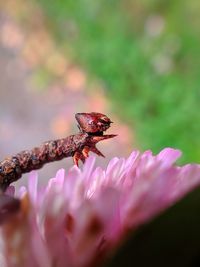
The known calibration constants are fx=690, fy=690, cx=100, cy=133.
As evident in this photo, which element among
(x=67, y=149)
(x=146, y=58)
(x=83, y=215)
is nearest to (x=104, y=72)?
(x=146, y=58)

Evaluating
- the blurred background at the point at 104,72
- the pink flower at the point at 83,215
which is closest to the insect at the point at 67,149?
the pink flower at the point at 83,215

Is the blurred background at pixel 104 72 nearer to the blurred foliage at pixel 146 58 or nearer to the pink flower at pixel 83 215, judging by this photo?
the blurred foliage at pixel 146 58

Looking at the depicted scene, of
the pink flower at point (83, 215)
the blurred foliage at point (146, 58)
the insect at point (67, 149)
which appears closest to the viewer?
the pink flower at point (83, 215)

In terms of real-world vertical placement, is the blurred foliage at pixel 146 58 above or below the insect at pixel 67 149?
above

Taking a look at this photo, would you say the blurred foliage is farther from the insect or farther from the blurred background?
the insect

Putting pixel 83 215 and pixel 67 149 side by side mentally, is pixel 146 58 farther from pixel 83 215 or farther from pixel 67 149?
pixel 83 215

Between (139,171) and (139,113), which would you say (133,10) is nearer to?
(139,113)

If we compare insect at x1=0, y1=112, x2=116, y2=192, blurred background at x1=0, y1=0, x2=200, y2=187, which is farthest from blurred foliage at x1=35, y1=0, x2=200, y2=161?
insect at x1=0, y1=112, x2=116, y2=192
